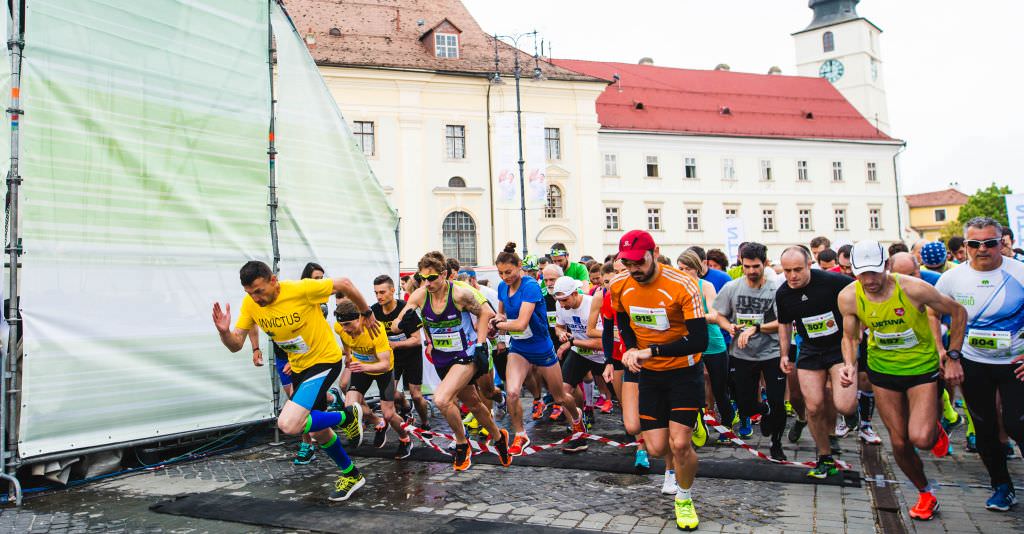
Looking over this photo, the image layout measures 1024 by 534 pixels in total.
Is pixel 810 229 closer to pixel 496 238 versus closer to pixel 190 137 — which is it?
pixel 496 238

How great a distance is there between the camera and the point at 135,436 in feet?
26.8

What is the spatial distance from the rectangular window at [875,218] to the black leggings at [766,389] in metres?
53.7

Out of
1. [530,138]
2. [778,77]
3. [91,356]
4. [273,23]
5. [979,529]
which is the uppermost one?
[778,77]

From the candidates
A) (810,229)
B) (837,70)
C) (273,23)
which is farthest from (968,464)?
(837,70)

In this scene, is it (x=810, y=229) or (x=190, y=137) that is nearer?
(x=190, y=137)

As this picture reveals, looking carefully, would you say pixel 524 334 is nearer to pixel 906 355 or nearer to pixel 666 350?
pixel 666 350

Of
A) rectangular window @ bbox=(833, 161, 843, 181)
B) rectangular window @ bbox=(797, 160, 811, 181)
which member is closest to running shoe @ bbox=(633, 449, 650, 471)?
rectangular window @ bbox=(797, 160, 811, 181)

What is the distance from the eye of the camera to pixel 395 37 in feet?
139

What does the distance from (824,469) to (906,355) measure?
4.74 feet

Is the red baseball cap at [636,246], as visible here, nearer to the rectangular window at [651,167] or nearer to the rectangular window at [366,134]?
the rectangular window at [366,134]

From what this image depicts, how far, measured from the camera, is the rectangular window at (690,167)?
52562 mm

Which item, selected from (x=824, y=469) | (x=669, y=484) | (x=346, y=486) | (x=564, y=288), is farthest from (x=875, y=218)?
(x=346, y=486)

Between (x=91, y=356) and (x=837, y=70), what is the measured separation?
69.8 meters

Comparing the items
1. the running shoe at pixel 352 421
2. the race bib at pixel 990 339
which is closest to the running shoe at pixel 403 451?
the running shoe at pixel 352 421
